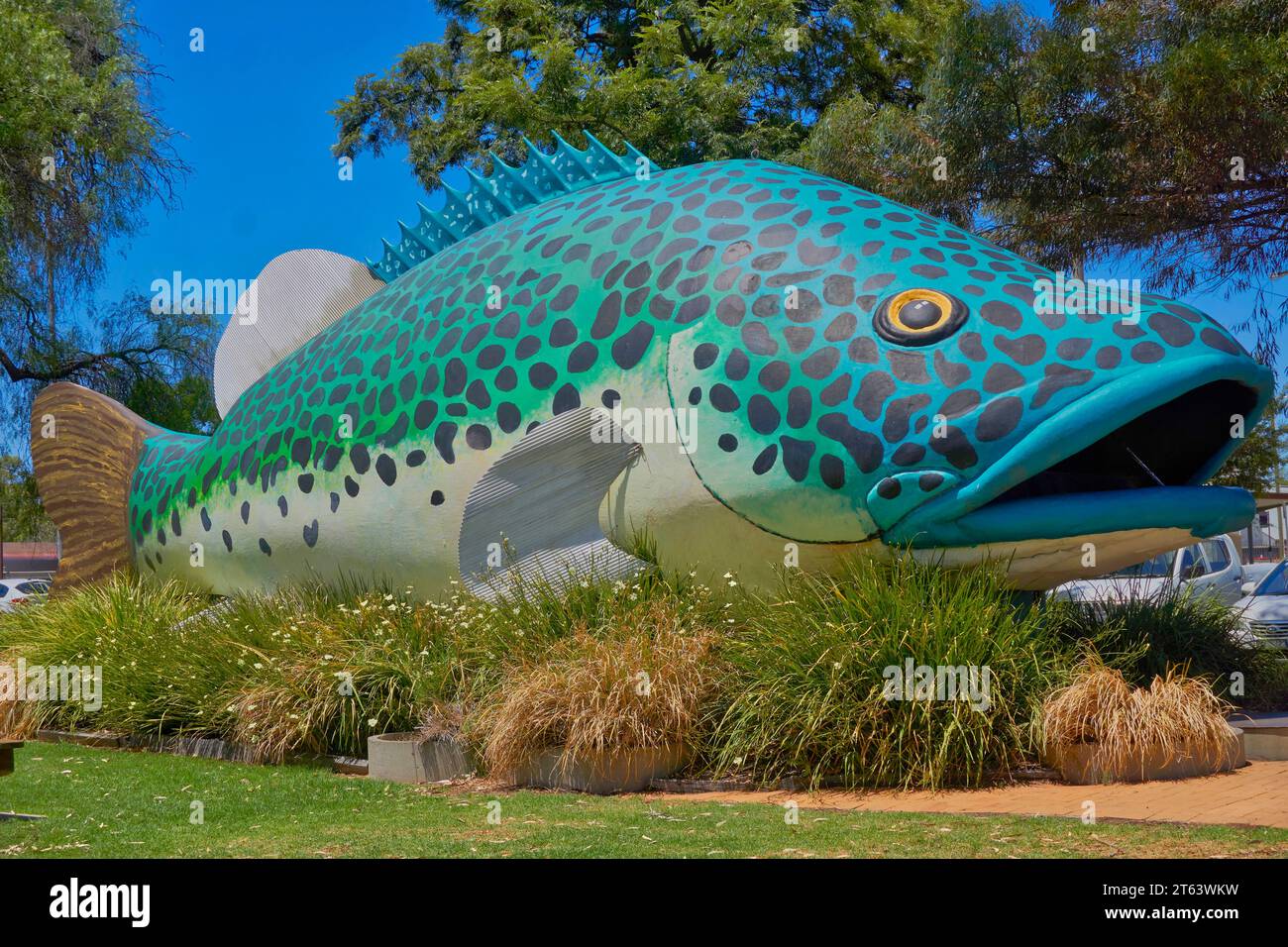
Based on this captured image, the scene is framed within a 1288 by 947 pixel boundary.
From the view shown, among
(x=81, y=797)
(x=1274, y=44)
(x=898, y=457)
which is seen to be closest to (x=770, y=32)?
(x=1274, y=44)

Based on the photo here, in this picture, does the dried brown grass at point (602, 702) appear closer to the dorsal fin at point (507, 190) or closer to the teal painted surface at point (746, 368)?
the teal painted surface at point (746, 368)

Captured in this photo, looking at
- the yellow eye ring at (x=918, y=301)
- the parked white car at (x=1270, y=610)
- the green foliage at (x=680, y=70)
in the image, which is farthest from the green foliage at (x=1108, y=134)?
the green foliage at (x=680, y=70)

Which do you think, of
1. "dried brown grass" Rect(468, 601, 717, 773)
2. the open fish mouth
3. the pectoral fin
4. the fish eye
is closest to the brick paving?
"dried brown grass" Rect(468, 601, 717, 773)

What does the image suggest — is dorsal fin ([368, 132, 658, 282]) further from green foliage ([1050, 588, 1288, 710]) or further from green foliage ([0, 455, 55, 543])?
green foliage ([0, 455, 55, 543])

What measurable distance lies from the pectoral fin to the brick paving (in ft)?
6.69

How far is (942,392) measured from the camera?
7.14 meters

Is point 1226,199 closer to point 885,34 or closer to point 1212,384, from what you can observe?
point 1212,384

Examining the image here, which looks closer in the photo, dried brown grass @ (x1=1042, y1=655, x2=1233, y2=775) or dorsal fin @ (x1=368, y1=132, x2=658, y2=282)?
dried brown grass @ (x1=1042, y1=655, x2=1233, y2=775)

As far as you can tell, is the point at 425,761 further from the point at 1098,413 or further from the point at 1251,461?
the point at 1251,461

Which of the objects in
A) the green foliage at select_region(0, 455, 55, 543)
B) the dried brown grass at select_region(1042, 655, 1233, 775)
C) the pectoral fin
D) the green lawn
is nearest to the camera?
the green lawn

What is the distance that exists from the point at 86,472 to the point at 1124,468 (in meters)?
9.12

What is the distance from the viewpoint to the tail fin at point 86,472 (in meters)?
11.9

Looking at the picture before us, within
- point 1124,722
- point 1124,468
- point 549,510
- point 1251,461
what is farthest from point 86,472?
point 1251,461

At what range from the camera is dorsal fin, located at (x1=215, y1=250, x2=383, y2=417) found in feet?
37.7
